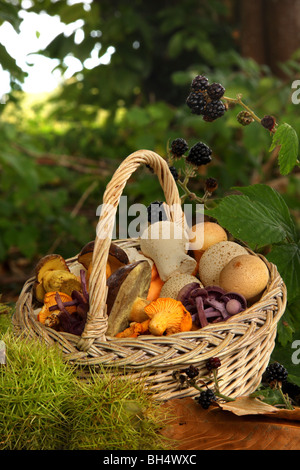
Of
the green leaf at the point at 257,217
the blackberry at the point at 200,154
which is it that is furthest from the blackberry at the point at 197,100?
the green leaf at the point at 257,217

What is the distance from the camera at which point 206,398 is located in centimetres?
101

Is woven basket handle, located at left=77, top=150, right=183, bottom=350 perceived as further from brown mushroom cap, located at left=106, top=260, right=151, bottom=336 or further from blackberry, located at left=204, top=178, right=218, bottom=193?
blackberry, located at left=204, top=178, right=218, bottom=193

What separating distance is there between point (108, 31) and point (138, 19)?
0.68 ft

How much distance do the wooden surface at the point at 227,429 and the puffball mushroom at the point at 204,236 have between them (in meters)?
0.48

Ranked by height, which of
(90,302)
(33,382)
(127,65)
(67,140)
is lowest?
(33,382)

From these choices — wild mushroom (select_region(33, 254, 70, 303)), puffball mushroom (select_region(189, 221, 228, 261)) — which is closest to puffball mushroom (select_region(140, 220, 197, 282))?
puffball mushroom (select_region(189, 221, 228, 261))

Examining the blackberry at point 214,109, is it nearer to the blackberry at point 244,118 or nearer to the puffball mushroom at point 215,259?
the blackberry at point 244,118

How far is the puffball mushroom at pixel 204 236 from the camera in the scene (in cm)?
141

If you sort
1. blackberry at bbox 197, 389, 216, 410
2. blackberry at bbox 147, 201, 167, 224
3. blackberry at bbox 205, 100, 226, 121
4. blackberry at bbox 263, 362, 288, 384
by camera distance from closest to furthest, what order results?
blackberry at bbox 197, 389, 216, 410 < blackberry at bbox 263, 362, 288, 384 < blackberry at bbox 205, 100, 226, 121 < blackberry at bbox 147, 201, 167, 224

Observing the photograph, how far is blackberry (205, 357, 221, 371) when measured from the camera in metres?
1.03

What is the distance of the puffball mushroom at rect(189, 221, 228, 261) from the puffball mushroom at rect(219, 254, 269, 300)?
17 cm
